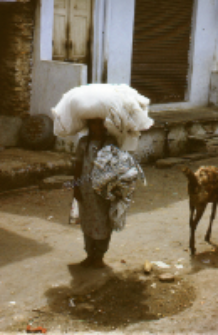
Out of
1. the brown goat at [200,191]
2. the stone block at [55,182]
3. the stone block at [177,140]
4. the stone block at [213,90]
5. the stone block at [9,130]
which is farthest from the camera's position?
the stone block at [213,90]

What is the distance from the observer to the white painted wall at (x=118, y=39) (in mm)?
9367

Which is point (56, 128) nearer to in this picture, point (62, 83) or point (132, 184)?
point (132, 184)

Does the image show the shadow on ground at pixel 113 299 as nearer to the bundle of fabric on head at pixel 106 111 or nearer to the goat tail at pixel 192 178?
the goat tail at pixel 192 178

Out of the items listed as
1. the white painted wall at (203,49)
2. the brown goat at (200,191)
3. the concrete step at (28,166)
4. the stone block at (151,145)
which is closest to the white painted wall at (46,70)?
the concrete step at (28,166)

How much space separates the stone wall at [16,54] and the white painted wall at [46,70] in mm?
120

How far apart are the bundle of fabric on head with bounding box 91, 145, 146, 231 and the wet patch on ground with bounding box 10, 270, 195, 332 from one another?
59 centimetres

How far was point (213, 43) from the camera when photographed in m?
12.0

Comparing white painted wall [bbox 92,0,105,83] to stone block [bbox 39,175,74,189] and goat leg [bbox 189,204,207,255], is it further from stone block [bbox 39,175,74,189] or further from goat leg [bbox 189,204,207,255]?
goat leg [bbox 189,204,207,255]

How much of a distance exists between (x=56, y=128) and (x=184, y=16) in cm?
780

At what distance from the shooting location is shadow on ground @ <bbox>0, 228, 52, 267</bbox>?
5.00 meters

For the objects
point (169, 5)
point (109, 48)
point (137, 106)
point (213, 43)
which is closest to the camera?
point (137, 106)

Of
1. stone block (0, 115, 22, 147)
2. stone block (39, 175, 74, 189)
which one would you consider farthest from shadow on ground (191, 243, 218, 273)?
stone block (0, 115, 22, 147)

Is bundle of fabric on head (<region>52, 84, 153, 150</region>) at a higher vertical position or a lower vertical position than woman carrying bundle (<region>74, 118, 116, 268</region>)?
higher

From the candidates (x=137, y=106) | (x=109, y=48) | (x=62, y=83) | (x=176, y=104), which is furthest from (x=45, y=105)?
(x=137, y=106)
